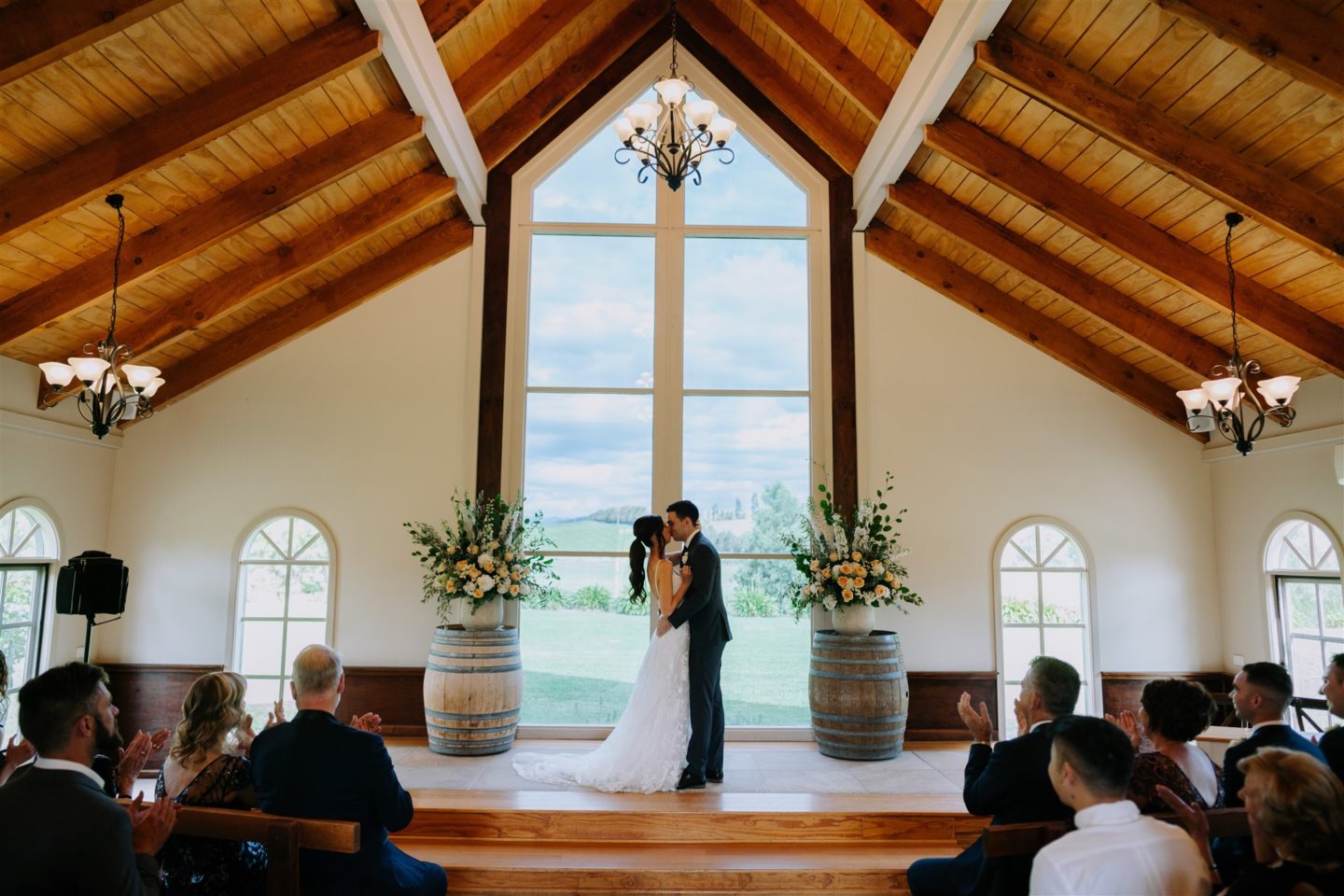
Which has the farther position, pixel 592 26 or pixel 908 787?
pixel 592 26

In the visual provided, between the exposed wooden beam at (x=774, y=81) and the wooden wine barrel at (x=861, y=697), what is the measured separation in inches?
140

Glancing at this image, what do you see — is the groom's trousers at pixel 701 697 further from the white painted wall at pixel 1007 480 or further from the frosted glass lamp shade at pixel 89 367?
the frosted glass lamp shade at pixel 89 367

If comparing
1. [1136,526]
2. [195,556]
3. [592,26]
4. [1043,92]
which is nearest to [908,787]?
[1136,526]

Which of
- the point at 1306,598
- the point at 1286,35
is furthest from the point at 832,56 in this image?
the point at 1306,598

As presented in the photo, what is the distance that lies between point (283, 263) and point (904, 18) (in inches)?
160

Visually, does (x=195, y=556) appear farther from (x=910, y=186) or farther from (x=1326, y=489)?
(x=1326, y=489)

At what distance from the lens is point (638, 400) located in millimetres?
6359

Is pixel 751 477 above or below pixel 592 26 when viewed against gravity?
below

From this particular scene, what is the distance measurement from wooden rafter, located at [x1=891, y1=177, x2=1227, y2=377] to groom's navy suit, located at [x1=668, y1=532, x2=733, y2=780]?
2.82m

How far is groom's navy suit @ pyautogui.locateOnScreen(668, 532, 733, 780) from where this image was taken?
15.0ft

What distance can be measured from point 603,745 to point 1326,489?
4.52 metres

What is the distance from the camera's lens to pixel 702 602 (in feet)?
15.0

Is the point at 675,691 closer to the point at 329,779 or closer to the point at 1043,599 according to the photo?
the point at 329,779

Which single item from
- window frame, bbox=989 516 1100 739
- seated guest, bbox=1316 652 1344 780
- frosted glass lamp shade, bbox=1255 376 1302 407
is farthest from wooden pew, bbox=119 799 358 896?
window frame, bbox=989 516 1100 739
